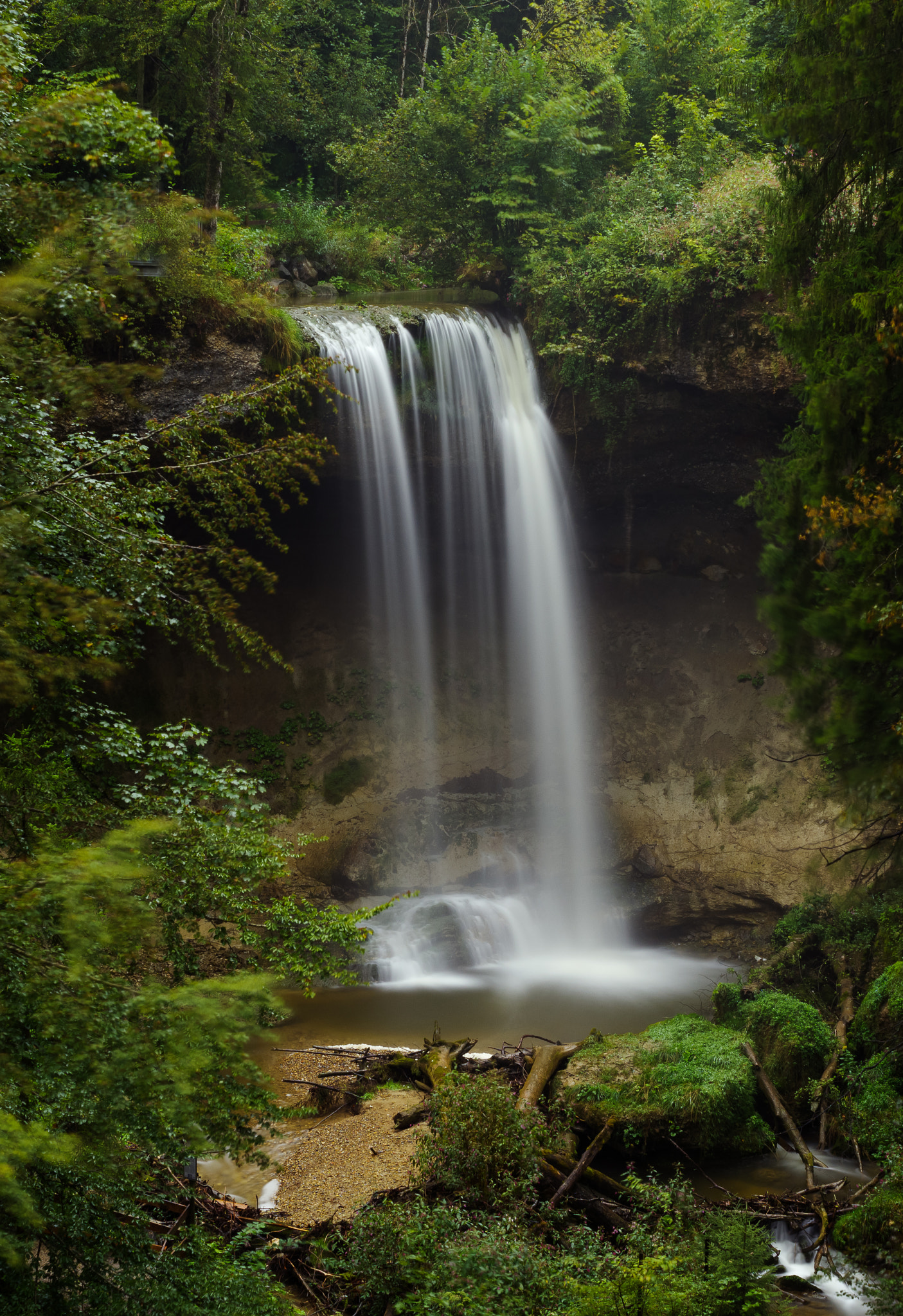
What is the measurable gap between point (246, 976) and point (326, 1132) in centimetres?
492

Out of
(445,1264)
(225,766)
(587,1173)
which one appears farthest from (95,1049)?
(587,1173)

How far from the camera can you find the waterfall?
13695 millimetres

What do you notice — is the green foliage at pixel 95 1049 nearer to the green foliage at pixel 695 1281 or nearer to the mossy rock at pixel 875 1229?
the green foliage at pixel 695 1281

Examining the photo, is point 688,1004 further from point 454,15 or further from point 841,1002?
point 454,15

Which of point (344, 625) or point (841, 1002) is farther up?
point (344, 625)

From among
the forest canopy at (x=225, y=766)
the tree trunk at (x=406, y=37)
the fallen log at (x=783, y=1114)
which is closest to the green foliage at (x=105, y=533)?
the forest canopy at (x=225, y=766)

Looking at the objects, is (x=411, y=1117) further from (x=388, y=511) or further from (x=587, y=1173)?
(x=388, y=511)

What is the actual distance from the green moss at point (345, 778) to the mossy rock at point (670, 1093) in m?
8.27

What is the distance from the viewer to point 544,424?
15.2 metres

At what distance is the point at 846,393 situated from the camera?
219 inches

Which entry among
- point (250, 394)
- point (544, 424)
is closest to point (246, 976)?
point (250, 394)

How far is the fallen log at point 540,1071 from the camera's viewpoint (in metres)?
7.21

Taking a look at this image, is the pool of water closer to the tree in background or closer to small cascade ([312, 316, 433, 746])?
small cascade ([312, 316, 433, 746])

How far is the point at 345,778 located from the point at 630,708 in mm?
5477
